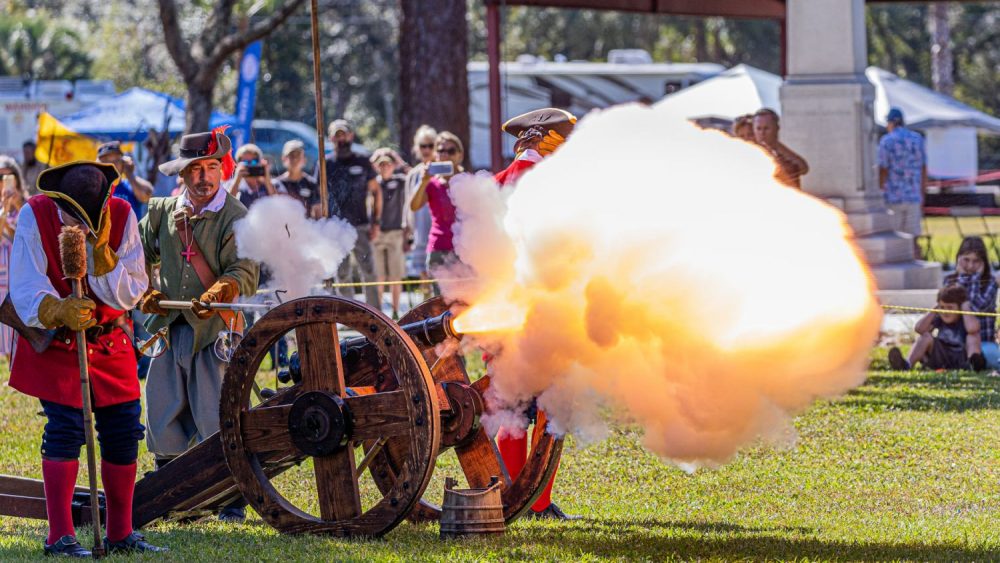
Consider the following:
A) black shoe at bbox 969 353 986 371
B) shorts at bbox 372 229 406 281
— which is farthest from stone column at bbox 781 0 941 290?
shorts at bbox 372 229 406 281

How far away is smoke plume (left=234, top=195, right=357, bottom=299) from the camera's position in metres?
7.04

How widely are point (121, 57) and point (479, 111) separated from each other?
828 inches

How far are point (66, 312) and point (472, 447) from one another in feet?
6.01

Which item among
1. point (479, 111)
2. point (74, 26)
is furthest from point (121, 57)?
point (479, 111)

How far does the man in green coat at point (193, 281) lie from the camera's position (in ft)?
23.6

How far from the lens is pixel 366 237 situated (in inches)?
583

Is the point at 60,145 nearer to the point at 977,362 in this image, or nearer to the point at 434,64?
the point at 977,362

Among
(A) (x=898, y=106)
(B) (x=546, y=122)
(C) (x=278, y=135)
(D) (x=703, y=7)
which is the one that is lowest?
(B) (x=546, y=122)

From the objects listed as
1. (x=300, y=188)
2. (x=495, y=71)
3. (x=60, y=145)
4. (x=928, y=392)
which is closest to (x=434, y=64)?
(x=495, y=71)

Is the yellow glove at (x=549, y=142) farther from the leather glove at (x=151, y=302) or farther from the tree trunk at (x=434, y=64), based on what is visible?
the tree trunk at (x=434, y=64)

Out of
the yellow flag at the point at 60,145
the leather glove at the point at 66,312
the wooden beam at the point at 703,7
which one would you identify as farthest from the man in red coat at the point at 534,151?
the wooden beam at the point at 703,7

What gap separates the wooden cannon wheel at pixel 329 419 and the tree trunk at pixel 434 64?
1216 cm

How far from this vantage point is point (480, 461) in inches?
259

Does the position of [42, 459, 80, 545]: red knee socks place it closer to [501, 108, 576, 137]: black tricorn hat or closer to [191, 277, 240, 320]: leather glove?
[191, 277, 240, 320]: leather glove
